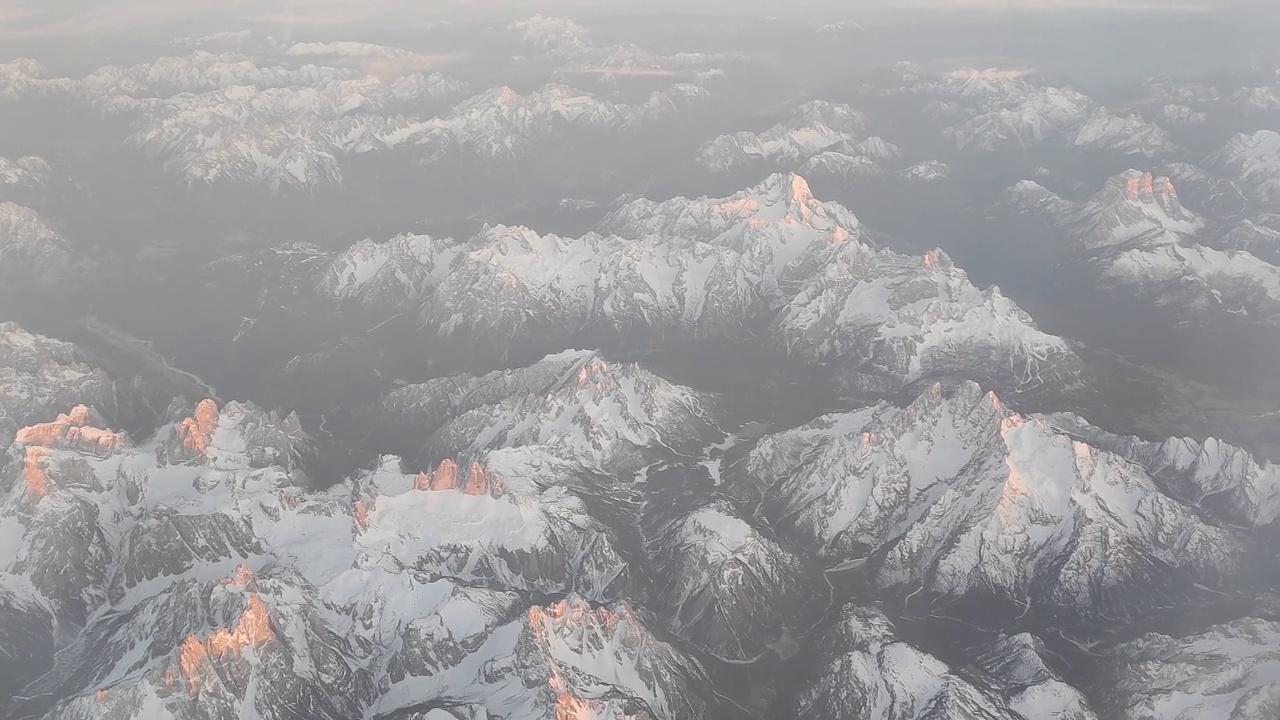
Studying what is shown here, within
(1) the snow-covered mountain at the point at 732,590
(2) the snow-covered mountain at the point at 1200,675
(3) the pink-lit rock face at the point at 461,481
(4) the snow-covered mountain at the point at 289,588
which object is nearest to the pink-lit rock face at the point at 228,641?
(4) the snow-covered mountain at the point at 289,588

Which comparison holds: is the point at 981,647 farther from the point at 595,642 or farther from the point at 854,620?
the point at 595,642

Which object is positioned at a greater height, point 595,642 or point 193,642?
point 193,642

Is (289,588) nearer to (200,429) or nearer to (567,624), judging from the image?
(567,624)

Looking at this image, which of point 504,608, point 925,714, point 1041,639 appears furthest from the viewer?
point 1041,639

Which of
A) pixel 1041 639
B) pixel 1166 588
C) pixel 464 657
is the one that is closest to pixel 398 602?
pixel 464 657

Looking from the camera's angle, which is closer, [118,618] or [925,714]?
[925,714]

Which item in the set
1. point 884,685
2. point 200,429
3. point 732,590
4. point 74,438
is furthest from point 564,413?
point 74,438

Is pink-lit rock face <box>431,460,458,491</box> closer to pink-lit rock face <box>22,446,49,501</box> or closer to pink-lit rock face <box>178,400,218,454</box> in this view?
pink-lit rock face <box>178,400,218,454</box>
